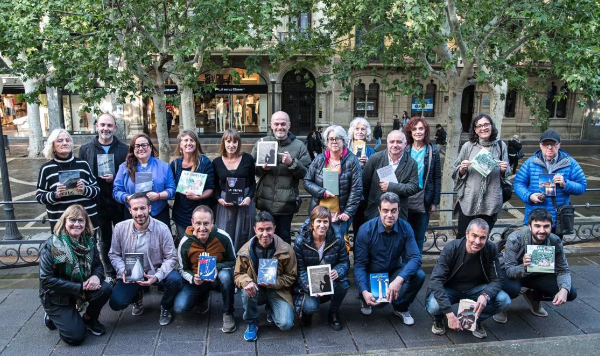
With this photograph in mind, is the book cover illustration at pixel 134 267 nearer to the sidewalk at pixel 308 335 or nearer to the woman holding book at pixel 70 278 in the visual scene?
the woman holding book at pixel 70 278

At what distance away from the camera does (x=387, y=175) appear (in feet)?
18.6

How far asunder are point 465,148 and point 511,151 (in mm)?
7335

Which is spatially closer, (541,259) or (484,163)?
(541,259)

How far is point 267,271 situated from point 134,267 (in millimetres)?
1505

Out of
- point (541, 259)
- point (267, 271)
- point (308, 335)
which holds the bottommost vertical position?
point (308, 335)

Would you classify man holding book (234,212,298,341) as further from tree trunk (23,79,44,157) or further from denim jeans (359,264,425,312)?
tree trunk (23,79,44,157)

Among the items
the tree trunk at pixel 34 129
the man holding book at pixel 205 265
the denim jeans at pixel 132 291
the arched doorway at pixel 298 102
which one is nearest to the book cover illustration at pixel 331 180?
the man holding book at pixel 205 265

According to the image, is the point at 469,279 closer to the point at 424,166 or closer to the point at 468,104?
the point at 424,166

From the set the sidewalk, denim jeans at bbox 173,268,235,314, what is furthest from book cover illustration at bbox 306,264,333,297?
denim jeans at bbox 173,268,235,314

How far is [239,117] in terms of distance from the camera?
2923 cm

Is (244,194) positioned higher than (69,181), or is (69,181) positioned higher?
(69,181)

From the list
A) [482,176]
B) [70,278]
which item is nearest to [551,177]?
[482,176]

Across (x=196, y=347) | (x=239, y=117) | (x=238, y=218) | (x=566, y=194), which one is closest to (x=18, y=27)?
(x=238, y=218)

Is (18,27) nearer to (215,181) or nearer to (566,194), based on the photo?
(215,181)
